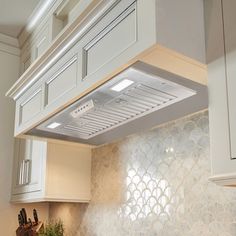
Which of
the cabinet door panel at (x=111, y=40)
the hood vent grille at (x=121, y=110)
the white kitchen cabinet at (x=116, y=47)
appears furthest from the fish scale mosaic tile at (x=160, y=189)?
the cabinet door panel at (x=111, y=40)

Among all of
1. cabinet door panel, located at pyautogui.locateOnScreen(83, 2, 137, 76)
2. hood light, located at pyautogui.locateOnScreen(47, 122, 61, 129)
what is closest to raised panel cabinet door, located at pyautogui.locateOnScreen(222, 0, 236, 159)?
cabinet door panel, located at pyautogui.locateOnScreen(83, 2, 137, 76)

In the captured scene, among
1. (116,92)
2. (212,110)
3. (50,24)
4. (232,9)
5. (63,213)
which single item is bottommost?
(63,213)

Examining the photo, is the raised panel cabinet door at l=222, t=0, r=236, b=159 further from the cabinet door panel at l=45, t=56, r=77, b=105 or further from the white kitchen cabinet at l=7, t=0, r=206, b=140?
the cabinet door panel at l=45, t=56, r=77, b=105

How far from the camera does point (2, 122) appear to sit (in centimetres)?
275

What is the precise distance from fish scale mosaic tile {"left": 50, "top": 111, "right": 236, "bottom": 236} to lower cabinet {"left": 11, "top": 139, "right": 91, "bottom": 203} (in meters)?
0.07

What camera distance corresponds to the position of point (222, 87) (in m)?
1.17

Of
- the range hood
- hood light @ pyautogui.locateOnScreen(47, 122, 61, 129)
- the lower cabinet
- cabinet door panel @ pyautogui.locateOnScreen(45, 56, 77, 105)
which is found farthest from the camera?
the lower cabinet

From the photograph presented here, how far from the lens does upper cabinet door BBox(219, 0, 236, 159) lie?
1106 millimetres

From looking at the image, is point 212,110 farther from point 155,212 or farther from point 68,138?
point 68,138

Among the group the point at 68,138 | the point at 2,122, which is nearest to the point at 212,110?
the point at 68,138

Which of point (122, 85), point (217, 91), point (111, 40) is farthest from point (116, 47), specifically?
point (217, 91)

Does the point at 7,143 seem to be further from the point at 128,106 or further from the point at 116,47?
the point at 116,47

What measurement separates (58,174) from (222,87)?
1349 mm

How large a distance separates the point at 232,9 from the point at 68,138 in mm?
1261
